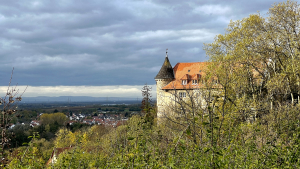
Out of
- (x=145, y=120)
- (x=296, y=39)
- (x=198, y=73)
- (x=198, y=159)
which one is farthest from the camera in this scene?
(x=198, y=73)

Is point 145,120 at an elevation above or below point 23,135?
above

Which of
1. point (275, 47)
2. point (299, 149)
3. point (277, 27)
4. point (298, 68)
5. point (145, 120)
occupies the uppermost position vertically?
point (277, 27)

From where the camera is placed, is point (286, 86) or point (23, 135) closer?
point (286, 86)

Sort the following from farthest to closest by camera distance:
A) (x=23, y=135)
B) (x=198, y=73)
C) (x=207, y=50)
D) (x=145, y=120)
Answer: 1. (x=23, y=135)
2. (x=198, y=73)
3. (x=207, y=50)
4. (x=145, y=120)

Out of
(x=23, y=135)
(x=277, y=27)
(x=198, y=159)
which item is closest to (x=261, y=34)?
(x=277, y=27)

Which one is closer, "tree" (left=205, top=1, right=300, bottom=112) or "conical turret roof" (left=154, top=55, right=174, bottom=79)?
"tree" (left=205, top=1, right=300, bottom=112)

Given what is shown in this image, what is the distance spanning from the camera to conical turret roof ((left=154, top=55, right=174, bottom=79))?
4509cm

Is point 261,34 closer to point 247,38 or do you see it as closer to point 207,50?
point 247,38

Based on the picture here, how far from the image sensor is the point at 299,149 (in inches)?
188

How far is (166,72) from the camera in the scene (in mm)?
45344

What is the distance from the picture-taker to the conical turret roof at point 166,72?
45094 mm

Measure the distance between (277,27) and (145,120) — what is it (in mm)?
18362

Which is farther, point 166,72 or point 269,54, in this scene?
point 166,72

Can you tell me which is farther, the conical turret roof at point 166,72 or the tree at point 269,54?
the conical turret roof at point 166,72
